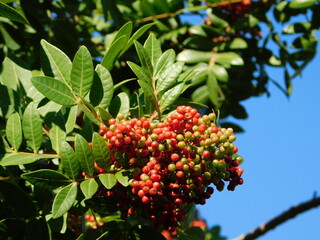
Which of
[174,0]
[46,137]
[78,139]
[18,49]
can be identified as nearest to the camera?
[78,139]

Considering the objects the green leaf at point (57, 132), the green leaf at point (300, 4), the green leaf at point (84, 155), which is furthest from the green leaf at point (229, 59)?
the green leaf at point (84, 155)

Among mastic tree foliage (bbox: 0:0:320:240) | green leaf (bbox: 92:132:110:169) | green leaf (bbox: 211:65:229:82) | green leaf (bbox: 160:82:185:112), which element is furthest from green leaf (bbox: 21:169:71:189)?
green leaf (bbox: 211:65:229:82)

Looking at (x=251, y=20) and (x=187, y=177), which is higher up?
(x=251, y=20)

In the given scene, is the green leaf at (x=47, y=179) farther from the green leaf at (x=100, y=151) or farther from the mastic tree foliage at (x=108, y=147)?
the green leaf at (x=100, y=151)

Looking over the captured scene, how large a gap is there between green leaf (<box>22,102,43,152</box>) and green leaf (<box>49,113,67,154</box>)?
0.05 meters

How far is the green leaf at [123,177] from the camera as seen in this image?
4.31 feet

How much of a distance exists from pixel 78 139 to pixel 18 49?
1.33 metres

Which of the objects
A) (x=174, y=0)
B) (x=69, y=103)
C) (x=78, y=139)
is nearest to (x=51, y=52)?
(x=69, y=103)

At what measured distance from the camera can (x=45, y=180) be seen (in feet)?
4.46

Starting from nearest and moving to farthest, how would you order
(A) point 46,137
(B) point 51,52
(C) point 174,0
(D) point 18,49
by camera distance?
(B) point 51,52 < (A) point 46,137 < (D) point 18,49 < (C) point 174,0

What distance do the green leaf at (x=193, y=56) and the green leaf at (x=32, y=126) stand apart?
4.29ft

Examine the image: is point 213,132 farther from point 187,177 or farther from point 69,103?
point 69,103

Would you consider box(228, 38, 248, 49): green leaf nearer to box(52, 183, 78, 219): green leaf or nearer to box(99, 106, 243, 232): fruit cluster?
box(99, 106, 243, 232): fruit cluster

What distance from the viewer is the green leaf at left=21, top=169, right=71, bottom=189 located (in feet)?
4.35
